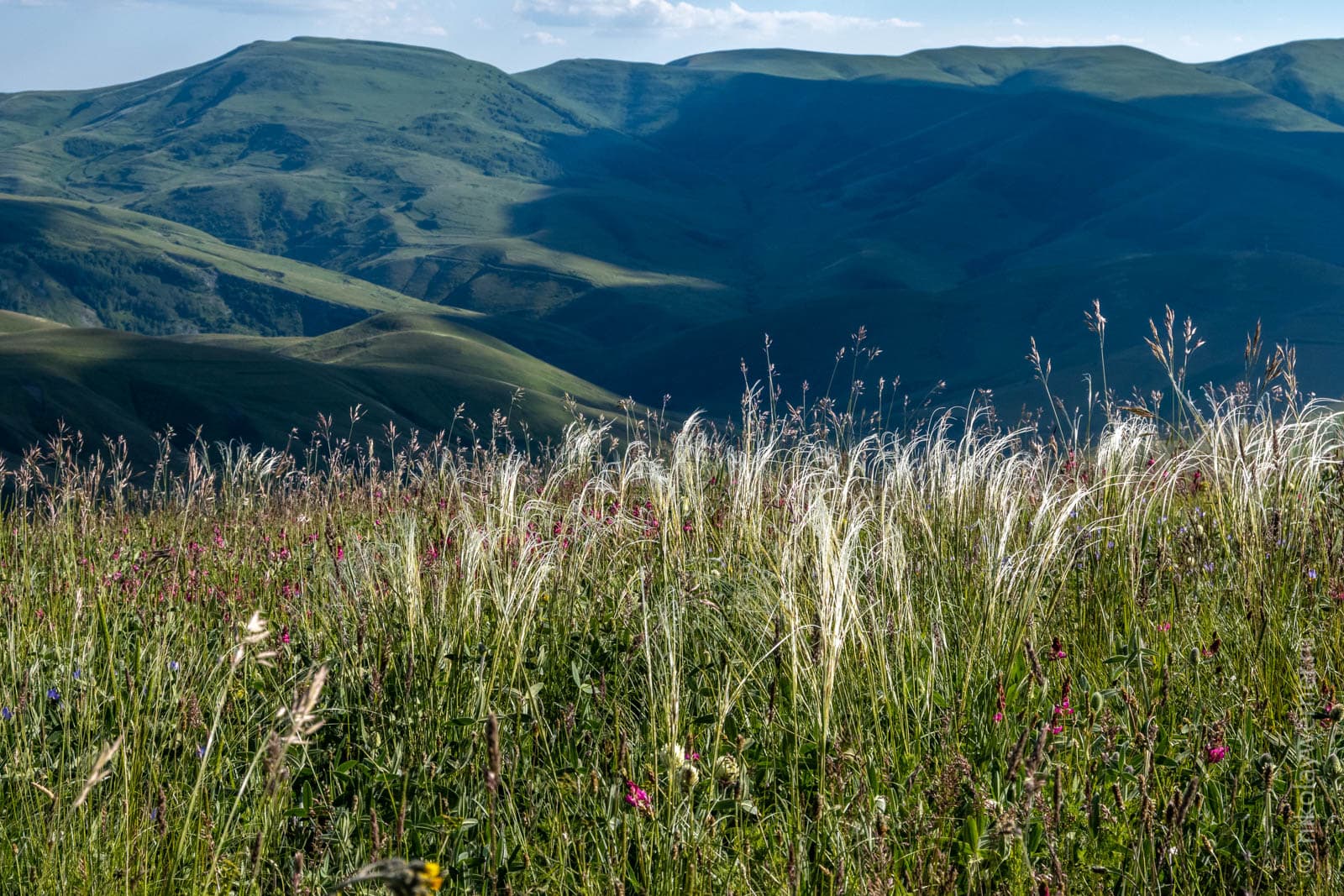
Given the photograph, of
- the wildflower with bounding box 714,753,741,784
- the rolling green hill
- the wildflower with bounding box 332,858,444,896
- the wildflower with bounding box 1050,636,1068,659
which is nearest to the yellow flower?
the wildflower with bounding box 332,858,444,896

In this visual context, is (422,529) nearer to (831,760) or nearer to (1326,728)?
(831,760)

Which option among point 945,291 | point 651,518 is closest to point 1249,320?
point 945,291

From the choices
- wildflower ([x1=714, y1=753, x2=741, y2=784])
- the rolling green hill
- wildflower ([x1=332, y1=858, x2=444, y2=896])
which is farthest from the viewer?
the rolling green hill

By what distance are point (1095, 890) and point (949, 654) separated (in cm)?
117

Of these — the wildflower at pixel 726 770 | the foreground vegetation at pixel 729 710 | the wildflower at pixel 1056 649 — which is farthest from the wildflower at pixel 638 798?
the wildflower at pixel 1056 649

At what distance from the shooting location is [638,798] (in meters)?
2.43

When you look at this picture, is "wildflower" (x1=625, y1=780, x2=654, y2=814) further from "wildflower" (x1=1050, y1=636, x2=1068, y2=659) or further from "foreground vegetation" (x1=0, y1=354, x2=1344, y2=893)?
"wildflower" (x1=1050, y1=636, x2=1068, y2=659)

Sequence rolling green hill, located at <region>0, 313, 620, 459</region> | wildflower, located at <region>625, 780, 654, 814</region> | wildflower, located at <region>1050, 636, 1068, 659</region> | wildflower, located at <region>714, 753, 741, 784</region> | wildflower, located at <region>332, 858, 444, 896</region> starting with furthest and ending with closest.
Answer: rolling green hill, located at <region>0, 313, 620, 459</region>
wildflower, located at <region>1050, 636, 1068, 659</region>
wildflower, located at <region>714, 753, 741, 784</region>
wildflower, located at <region>625, 780, 654, 814</region>
wildflower, located at <region>332, 858, 444, 896</region>

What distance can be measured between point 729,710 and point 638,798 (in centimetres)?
43

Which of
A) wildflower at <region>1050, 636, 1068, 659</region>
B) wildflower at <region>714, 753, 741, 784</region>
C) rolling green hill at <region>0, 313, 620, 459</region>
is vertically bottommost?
rolling green hill at <region>0, 313, 620, 459</region>

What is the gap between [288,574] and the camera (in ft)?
15.9

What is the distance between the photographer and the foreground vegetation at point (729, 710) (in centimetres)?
240

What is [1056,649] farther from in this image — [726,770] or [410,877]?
[410,877]

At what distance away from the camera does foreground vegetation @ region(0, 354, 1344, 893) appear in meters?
2.40
